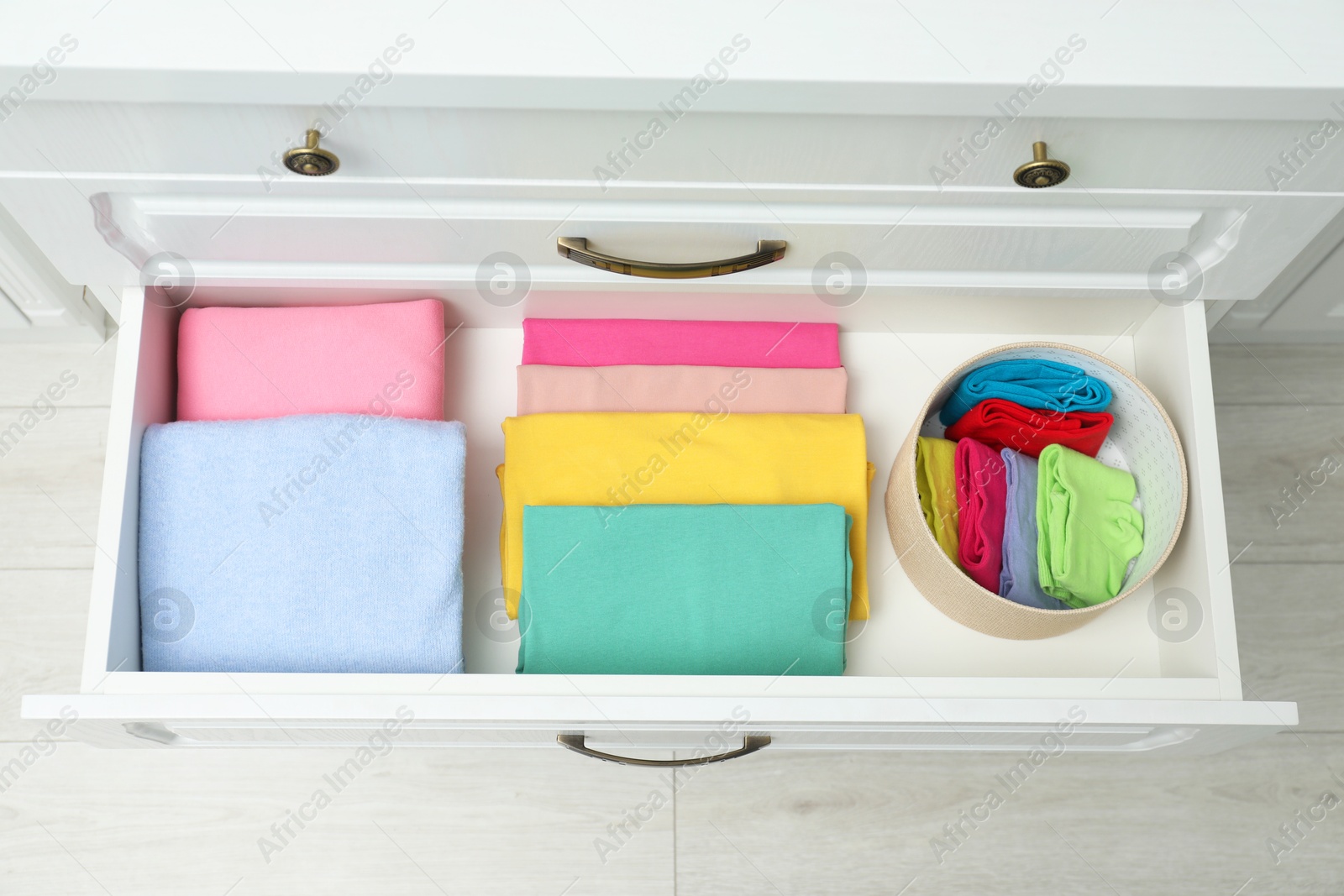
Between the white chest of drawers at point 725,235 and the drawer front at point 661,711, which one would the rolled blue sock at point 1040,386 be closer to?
the white chest of drawers at point 725,235

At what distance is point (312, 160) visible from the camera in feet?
1.77

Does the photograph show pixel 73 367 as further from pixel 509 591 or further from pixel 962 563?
pixel 962 563

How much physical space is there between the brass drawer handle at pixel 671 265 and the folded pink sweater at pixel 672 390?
6.3 inches

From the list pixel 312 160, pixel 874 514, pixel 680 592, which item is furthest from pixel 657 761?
pixel 312 160

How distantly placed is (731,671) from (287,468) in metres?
0.38

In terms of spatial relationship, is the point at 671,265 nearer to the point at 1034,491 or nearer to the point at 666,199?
A: the point at 666,199

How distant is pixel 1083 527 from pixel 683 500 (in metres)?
0.32

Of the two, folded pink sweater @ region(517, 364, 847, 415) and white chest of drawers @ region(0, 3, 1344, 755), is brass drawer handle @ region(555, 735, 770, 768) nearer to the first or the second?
white chest of drawers @ region(0, 3, 1344, 755)

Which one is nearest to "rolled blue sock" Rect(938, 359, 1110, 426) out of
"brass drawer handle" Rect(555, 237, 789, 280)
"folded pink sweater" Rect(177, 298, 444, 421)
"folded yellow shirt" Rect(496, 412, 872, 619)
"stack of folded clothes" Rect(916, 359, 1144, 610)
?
"stack of folded clothes" Rect(916, 359, 1144, 610)

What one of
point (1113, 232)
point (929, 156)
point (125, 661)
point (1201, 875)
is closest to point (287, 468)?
point (125, 661)

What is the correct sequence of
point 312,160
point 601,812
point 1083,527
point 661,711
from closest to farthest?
point 312,160, point 661,711, point 1083,527, point 601,812

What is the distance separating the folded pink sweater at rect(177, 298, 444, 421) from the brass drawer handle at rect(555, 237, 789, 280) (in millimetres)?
182

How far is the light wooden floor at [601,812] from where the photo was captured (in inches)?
40.0

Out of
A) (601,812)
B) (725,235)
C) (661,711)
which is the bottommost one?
(601,812)
